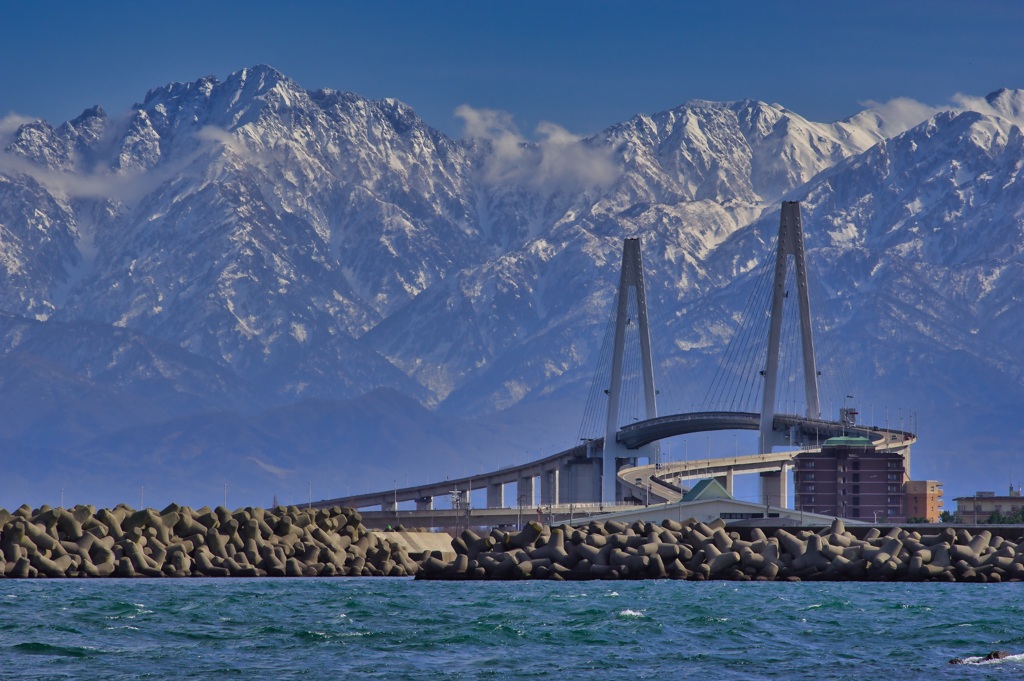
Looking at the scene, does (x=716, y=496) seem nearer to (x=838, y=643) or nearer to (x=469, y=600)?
(x=469, y=600)

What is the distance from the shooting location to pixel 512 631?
56.1 metres

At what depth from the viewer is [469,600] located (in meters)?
68.2

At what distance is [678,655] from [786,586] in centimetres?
2510

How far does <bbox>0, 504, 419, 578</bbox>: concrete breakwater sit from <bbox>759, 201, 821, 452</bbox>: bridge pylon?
87.4 m

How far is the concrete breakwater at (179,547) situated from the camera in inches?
3351

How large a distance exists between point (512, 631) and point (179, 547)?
3401cm

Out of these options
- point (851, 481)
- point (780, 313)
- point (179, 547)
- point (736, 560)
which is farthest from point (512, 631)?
point (851, 481)

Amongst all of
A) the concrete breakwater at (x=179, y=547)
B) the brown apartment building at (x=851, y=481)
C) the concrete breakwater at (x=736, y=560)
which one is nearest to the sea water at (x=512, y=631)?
the concrete breakwater at (x=736, y=560)

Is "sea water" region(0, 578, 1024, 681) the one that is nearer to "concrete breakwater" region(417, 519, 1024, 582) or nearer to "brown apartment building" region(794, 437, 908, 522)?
"concrete breakwater" region(417, 519, 1024, 582)

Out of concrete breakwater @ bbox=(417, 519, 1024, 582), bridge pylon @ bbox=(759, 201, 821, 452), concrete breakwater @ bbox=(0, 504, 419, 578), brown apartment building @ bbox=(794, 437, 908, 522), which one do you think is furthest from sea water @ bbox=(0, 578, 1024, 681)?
brown apartment building @ bbox=(794, 437, 908, 522)

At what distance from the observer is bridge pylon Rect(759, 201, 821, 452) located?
592ft

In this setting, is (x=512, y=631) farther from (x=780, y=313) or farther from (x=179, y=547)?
(x=780, y=313)

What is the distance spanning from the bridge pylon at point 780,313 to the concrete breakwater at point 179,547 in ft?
287

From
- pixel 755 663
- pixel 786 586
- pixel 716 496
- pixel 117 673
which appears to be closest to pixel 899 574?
pixel 786 586
